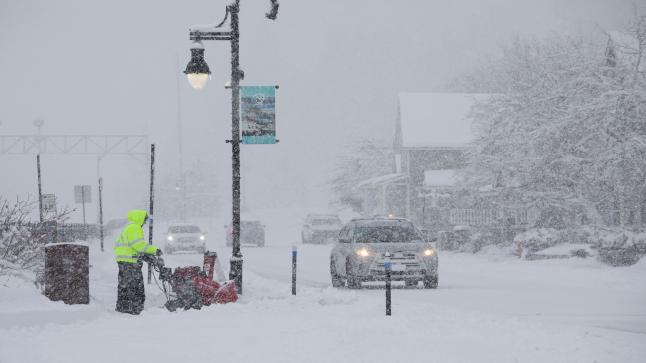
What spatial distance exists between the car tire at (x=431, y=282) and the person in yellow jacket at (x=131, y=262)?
7.70 meters

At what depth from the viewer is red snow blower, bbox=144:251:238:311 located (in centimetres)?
1561

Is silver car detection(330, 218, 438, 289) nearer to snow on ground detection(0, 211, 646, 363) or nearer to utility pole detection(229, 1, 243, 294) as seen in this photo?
snow on ground detection(0, 211, 646, 363)

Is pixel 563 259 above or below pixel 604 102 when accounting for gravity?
below

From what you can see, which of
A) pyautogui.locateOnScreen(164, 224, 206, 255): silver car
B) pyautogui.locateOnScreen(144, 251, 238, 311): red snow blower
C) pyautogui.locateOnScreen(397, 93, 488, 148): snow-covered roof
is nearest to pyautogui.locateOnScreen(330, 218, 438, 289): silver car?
pyautogui.locateOnScreen(144, 251, 238, 311): red snow blower

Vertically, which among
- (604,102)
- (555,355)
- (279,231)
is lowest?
(279,231)

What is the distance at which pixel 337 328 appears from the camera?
13219 mm

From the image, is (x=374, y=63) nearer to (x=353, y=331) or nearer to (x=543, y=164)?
(x=543, y=164)

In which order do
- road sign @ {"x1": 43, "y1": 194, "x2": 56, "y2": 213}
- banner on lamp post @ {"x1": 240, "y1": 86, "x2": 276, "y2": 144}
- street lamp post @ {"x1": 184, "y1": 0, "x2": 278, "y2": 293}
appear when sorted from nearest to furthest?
street lamp post @ {"x1": 184, "y1": 0, "x2": 278, "y2": 293} → banner on lamp post @ {"x1": 240, "y1": 86, "x2": 276, "y2": 144} → road sign @ {"x1": 43, "y1": 194, "x2": 56, "y2": 213}

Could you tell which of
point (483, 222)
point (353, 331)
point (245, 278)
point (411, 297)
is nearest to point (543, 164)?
point (483, 222)

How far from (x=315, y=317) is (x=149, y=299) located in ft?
16.8

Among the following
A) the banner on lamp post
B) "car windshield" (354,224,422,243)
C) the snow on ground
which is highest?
the banner on lamp post

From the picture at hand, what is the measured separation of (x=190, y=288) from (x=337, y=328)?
3.34 metres

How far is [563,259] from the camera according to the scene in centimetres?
3050

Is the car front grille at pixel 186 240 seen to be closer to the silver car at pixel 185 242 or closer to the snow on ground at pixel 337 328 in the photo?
the silver car at pixel 185 242
